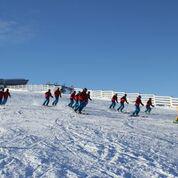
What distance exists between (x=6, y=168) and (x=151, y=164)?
3.93m

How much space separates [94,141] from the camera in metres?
17.1

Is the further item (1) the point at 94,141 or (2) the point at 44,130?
(2) the point at 44,130

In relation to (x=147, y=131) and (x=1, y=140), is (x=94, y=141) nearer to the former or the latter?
(x=1, y=140)

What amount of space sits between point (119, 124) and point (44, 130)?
193 inches

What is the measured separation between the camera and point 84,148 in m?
15.7

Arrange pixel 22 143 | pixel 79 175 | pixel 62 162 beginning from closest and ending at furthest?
pixel 79 175 → pixel 62 162 → pixel 22 143

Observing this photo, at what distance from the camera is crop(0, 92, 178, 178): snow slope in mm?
12742

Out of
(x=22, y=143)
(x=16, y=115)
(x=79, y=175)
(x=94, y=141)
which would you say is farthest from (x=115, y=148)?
(x=16, y=115)

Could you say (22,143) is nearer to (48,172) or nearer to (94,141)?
(94,141)

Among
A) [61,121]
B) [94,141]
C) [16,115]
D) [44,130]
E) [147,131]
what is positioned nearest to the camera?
[94,141]

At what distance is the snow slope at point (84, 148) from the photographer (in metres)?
12.7

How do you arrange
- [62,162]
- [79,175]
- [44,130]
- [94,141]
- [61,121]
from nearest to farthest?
[79,175] → [62,162] → [94,141] → [44,130] → [61,121]

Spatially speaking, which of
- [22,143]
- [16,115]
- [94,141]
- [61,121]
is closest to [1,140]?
[22,143]

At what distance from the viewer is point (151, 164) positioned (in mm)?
13945
